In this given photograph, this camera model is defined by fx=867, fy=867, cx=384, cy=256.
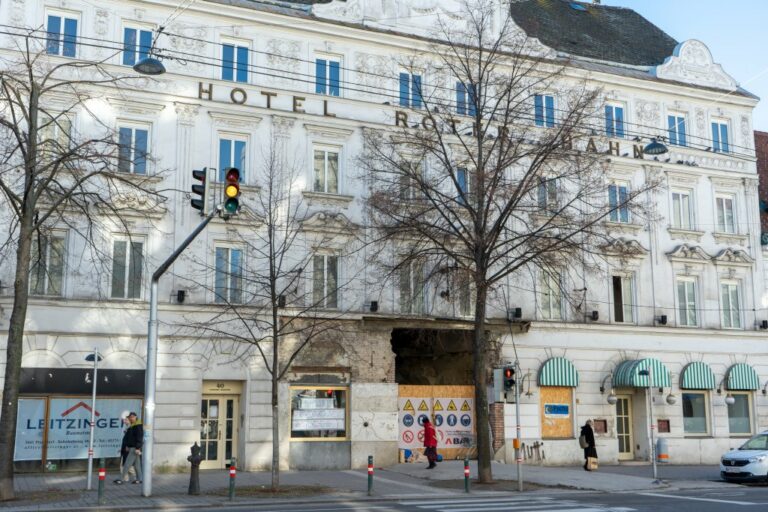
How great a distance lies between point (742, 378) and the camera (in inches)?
1364

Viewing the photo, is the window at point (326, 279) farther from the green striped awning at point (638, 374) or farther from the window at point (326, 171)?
the green striped awning at point (638, 374)

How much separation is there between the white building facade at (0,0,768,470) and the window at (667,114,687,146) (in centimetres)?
16

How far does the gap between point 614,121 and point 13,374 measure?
80.2ft

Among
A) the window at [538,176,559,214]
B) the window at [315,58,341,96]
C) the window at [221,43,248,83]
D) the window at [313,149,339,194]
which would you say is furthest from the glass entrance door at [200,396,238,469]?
the window at [538,176,559,214]

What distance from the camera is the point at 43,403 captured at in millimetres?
24859

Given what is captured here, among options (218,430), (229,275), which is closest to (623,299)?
(229,275)

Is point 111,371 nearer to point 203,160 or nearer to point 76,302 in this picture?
point 76,302

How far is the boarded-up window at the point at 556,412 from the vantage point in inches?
1243

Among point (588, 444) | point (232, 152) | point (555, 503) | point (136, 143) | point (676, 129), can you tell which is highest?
point (676, 129)

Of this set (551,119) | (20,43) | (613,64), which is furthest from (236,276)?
(613,64)

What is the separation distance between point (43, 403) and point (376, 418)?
A: 10.4m

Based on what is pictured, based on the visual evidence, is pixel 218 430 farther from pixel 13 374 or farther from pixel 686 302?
pixel 686 302

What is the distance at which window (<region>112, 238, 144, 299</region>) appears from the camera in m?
26.3

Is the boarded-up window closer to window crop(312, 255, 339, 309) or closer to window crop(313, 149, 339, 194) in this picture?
window crop(312, 255, 339, 309)
